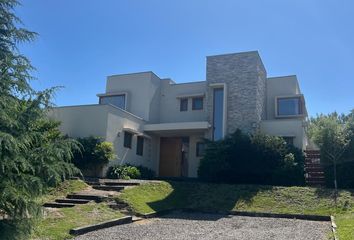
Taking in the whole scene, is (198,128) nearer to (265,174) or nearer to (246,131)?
(246,131)

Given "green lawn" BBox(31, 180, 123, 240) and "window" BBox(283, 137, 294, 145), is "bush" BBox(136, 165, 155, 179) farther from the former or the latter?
"window" BBox(283, 137, 294, 145)

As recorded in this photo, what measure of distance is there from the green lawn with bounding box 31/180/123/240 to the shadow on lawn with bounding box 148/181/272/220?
2252 millimetres

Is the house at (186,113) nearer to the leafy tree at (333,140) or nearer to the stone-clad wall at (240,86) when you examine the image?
the stone-clad wall at (240,86)

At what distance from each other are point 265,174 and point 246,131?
401 centimetres

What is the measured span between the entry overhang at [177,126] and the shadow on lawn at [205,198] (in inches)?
201

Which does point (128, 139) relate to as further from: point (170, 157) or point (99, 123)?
point (170, 157)

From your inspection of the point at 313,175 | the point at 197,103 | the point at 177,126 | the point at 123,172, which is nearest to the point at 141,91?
the point at 197,103

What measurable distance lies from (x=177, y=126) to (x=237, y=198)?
7877mm

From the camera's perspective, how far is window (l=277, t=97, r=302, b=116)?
24.1m

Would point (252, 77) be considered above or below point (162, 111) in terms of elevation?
above

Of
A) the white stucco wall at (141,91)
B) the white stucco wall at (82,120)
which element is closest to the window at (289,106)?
the white stucco wall at (141,91)

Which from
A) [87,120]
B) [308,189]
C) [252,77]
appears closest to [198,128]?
[252,77]

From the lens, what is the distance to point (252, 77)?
2269 centimetres

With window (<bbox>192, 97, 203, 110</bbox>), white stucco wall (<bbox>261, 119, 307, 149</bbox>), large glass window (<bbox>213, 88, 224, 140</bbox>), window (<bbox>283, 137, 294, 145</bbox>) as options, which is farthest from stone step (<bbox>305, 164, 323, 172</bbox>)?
window (<bbox>192, 97, 203, 110</bbox>)
